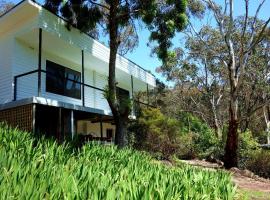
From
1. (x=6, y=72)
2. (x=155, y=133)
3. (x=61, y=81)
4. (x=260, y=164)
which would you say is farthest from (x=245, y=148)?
(x=6, y=72)

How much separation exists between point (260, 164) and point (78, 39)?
32.2ft

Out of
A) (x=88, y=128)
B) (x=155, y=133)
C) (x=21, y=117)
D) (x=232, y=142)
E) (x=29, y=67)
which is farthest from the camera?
(x=88, y=128)

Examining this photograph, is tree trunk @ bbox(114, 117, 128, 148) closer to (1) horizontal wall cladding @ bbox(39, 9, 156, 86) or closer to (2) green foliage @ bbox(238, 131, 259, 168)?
(1) horizontal wall cladding @ bbox(39, 9, 156, 86)

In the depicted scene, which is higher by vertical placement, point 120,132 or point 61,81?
point 61,81

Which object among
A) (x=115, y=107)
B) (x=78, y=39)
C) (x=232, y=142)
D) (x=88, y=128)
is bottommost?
(x=232, y=142)

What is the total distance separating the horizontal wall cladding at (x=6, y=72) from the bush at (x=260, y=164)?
11.0 metres

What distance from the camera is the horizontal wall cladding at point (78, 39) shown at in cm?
1557

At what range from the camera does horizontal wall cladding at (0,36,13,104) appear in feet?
54.9

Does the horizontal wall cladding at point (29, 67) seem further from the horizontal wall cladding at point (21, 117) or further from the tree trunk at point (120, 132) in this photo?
the tree trunk at point (120, 132)

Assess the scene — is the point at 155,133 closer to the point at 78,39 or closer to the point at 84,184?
the point at 78,39

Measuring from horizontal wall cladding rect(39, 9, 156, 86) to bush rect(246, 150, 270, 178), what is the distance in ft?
28.3

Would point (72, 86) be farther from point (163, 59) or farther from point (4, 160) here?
point (4, 160)

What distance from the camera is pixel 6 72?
16859 mm

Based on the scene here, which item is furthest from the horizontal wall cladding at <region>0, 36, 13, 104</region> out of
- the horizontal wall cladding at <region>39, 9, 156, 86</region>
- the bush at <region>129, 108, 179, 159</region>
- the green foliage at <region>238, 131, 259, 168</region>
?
the green foliage at <region>238, 131, 259, 168</region>
